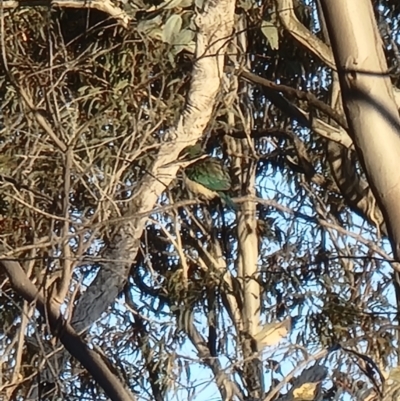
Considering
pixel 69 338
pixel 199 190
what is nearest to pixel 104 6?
pixel 199 190

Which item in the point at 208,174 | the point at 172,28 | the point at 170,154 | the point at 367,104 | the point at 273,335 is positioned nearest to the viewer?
the point at 367,104

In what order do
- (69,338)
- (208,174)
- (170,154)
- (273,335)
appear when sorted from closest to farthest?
(69,338)
(273,335)
(170,154)
(208,174)

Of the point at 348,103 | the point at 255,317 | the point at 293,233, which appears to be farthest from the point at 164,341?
the point at 348,103

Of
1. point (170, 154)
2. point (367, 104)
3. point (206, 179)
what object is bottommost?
point (367, 104)

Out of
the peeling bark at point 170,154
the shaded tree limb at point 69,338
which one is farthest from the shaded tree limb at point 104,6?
the shaded tree limb at point 69,338

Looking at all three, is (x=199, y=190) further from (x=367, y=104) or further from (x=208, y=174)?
(x=367, y=104)

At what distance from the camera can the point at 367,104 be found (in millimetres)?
1782

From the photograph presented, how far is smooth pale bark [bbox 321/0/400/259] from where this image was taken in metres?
1.76

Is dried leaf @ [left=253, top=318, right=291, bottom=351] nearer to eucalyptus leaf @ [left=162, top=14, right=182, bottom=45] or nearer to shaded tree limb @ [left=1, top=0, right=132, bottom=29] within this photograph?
eucalyptus leaf @ [left=162, top=14, right=182, bottom=45]

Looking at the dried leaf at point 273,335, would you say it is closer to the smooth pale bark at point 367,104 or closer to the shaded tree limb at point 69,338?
the shaded tree limb at point 69,338

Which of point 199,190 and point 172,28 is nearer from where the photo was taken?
point 172,28

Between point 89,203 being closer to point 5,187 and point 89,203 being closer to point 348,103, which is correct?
point 5,187

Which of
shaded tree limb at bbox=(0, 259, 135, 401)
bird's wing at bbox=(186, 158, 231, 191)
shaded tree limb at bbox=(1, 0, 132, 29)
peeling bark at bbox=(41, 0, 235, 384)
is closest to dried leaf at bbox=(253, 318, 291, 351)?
shaded tree limb at bbox=(0, 259, 135, 401)

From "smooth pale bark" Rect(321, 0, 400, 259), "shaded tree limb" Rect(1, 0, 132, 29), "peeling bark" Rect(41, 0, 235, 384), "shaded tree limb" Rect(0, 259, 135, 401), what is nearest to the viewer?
"smooth pale bark" Rect(321, 0, 400, 259)
